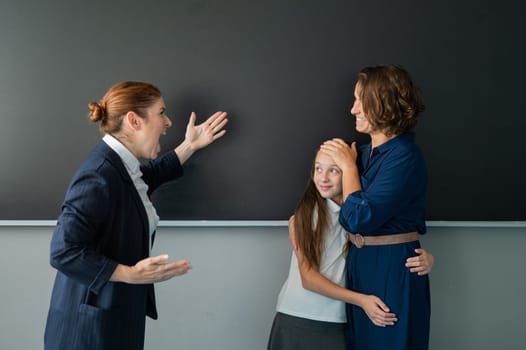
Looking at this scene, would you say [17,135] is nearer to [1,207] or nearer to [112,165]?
[1,207]

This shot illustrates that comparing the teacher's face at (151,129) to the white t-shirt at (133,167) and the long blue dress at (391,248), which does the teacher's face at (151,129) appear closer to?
the white t-shirt at (133,167)

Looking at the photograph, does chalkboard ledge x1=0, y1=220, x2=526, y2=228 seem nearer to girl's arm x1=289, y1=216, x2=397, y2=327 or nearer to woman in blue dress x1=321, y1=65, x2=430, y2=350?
girl's arm x1=289, y1=216, x2=397, y2=327

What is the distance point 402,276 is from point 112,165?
1.04 metres

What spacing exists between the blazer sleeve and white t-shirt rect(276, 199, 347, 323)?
28.3 inches

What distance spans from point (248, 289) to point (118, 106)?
3.28 feet

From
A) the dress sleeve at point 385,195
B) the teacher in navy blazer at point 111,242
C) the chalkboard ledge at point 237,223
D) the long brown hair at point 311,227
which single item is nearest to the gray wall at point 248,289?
the chalkboard ledge at point 237,223

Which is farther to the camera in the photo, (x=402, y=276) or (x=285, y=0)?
(x=285, y=0)

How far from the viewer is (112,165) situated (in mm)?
1490

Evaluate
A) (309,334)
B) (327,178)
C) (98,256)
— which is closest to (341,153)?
(327,178)

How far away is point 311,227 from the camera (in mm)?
1773

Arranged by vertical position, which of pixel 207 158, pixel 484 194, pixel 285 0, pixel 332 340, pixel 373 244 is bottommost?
pixel 332 340

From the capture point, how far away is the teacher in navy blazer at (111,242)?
1359 mm

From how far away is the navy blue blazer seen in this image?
1355 millimetres

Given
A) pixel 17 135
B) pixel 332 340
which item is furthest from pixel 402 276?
pixel 17 135
